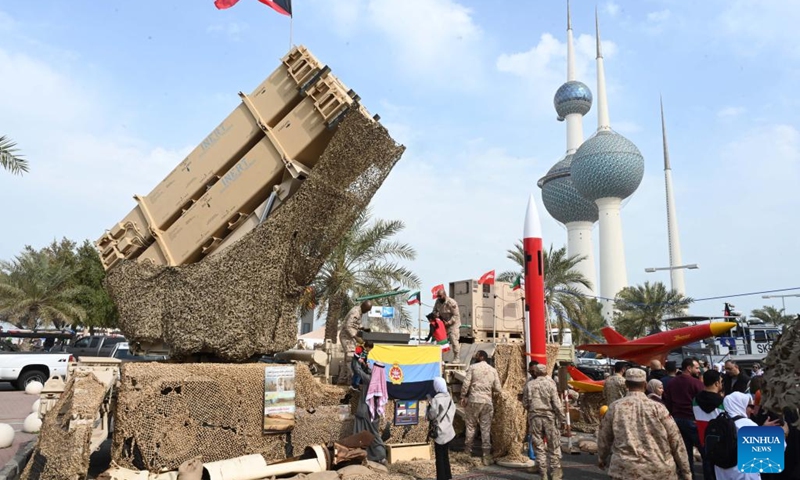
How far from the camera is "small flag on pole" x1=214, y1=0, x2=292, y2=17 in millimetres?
8922

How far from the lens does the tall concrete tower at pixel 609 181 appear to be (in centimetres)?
7394

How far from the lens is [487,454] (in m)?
8.63

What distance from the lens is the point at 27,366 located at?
17.2 m

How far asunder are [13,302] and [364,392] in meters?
23.2

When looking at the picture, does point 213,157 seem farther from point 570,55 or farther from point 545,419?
point 570,55

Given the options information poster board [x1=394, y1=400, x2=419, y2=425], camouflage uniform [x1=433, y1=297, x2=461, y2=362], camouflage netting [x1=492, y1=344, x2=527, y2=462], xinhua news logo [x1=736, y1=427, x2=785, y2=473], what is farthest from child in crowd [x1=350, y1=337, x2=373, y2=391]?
xinhua news logo [x1=736, y1=427, x2=785, y2=473]

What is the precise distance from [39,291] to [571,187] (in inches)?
3108

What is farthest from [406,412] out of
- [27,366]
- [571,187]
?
[571,187]

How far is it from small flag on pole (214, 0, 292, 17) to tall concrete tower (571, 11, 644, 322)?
66.2 meters

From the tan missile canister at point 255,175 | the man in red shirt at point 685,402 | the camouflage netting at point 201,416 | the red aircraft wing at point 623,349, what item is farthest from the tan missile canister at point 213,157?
the red aircraft wing at point 623,349

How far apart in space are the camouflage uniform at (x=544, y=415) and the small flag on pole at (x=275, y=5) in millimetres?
6661

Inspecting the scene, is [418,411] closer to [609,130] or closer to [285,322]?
[285,322]

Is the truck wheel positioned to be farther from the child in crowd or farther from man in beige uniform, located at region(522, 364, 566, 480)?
man in beige uniform, located at region(522, 364, 566, 480)

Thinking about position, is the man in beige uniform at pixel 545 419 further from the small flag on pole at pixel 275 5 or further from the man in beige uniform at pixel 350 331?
the small flag on pole at pixel 275 5
